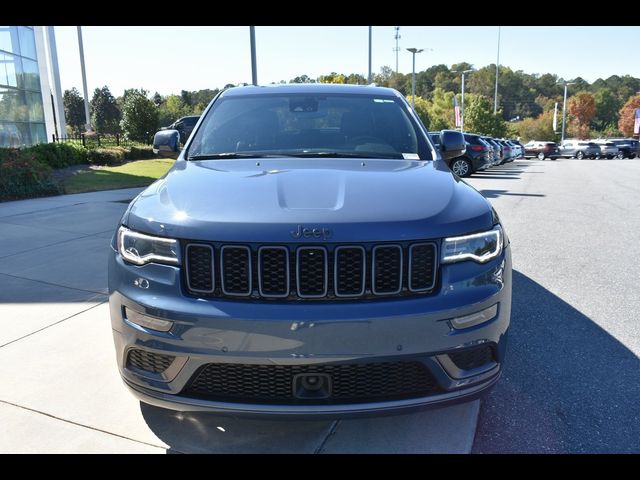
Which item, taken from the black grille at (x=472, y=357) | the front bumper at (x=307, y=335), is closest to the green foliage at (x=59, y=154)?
the front bumper at (x=307, y=335)

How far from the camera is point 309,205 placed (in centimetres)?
225

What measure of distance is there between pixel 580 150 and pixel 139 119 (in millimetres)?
37757

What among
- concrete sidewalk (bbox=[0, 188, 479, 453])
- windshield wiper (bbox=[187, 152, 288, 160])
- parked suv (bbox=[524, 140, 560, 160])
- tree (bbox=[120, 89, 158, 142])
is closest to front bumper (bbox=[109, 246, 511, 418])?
concrete sidewalk (bbox=[0, 188, 479, 453])

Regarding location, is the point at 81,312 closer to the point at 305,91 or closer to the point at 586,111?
the point at 305,91

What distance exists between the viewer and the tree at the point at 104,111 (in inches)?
2974

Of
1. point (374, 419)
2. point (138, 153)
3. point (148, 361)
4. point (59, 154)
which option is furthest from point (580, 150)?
point (148, 361)

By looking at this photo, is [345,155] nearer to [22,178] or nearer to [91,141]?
[22,178]

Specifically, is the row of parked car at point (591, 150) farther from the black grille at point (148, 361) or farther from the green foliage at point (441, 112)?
the black grille at point (148, 361)

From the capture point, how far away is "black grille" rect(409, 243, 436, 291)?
216 cm

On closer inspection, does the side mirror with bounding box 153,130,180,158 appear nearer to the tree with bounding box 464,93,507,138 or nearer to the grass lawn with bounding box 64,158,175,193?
the grass lawn with bounding box 64,158,175,193

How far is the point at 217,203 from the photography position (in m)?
2.31

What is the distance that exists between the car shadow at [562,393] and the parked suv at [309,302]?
57 centimetres
